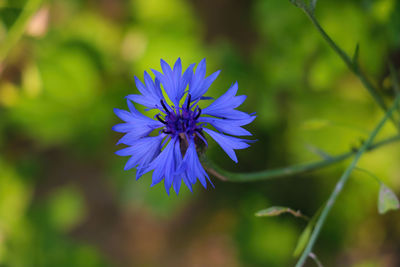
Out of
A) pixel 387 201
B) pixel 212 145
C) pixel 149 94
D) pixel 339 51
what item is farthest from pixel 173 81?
pixel 212 145

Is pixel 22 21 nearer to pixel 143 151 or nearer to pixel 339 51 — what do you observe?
pixel 143 151

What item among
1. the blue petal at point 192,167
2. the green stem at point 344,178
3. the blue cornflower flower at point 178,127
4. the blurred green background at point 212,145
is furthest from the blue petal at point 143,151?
the blurred green background at point 212,145

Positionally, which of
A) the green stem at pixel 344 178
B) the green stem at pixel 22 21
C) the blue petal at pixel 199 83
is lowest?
the green stem at pixel 344 178

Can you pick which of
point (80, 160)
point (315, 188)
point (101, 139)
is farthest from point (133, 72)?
point (315, 188)

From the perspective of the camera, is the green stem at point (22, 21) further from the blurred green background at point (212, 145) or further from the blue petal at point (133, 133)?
the blue petal at point (133, 133)

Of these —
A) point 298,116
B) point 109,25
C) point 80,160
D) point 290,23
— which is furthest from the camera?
point 80,160

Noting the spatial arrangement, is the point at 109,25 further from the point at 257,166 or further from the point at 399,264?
the point at 399,264
